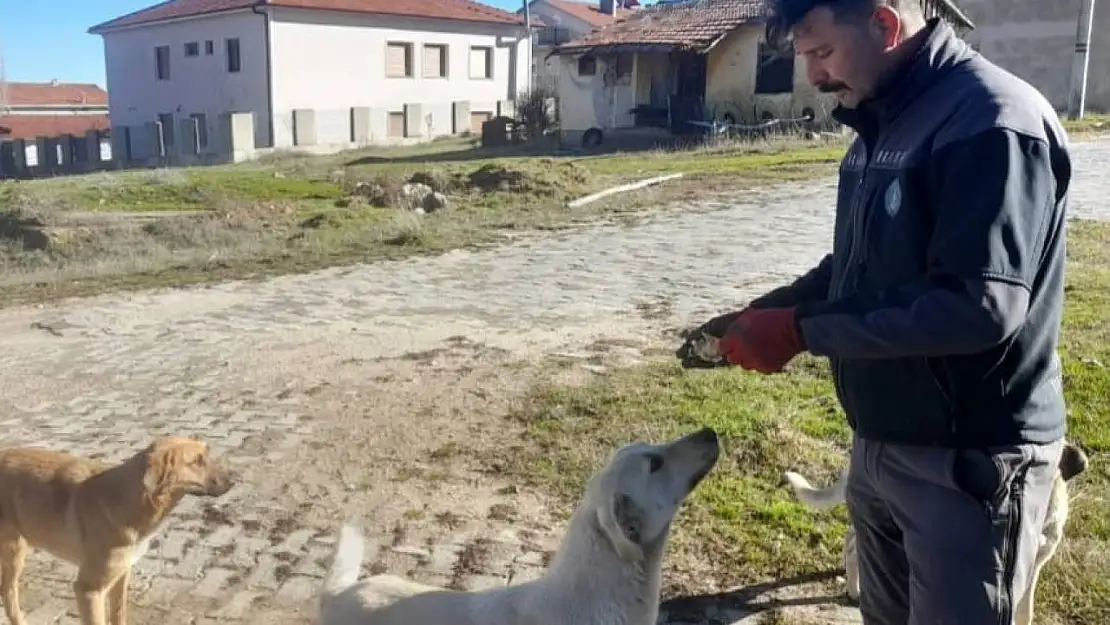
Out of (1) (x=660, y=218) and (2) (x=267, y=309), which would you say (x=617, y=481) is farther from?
(1) (x=660, y=218)

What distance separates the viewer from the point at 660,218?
1402cm

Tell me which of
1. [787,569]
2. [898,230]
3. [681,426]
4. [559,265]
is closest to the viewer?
[898,230]

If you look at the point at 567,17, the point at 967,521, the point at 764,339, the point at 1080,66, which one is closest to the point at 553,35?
the point at 567,17

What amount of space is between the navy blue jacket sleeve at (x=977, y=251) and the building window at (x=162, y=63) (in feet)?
137

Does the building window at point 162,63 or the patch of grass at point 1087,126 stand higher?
the building window at point 162,63

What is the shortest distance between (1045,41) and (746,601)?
36.2 metres

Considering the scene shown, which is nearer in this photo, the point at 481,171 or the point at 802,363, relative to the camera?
the point at 802,363

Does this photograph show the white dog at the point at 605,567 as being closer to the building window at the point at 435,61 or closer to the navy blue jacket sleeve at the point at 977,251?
the navy blue jacket sleeve at the point at 977,251

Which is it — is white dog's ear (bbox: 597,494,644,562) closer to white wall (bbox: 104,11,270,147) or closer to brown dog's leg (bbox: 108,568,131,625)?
brown dog's leg (bbox: 108,568,131,625)

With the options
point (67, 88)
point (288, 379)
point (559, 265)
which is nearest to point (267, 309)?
point (288, 379)

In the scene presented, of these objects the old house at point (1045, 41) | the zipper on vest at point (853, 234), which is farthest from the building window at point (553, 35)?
the zipper on vest at point (853, 234)

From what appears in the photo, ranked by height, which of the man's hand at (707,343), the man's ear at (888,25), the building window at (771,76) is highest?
the building window at (771,76)

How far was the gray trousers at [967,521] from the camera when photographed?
206 centimetres

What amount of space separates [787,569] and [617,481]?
151cm
